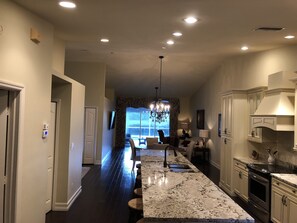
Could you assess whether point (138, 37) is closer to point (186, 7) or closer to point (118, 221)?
point (186, 7)

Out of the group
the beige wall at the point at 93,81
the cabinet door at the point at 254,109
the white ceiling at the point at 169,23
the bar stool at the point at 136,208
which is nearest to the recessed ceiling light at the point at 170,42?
the white ceiling at the point at 169,23

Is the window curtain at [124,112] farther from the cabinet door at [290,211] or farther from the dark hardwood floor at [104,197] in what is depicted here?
the cabinet door at [290,211]

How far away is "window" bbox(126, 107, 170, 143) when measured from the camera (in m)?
16.1

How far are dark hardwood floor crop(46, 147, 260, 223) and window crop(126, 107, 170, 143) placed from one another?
6.89 metres

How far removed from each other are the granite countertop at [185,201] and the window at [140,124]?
1233 cm

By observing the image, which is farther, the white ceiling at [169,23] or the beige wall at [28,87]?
the white ceiling at [169,23]

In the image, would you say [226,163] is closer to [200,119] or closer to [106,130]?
[106,130]

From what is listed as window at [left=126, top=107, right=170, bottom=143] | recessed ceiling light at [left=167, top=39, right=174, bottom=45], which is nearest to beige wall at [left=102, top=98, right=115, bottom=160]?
window at [left=126, top=107, right=170, bottom=143]

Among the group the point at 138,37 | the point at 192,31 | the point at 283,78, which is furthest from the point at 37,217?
the point at 283,78

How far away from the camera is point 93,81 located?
9.44m

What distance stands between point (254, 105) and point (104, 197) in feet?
12.4

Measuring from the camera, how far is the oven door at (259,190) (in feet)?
14.6

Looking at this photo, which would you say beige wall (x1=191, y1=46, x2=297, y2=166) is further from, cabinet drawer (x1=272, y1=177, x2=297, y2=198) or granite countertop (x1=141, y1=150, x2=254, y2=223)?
granite countertop (x1=141, y1=150, x2=254, y2=223)

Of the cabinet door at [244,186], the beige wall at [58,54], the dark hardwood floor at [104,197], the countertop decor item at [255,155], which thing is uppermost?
the beige wall at [58,54]
